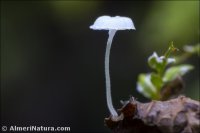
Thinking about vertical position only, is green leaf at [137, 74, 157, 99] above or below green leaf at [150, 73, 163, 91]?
below

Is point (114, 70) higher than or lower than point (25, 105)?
higher

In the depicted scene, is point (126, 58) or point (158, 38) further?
point (126, 58)

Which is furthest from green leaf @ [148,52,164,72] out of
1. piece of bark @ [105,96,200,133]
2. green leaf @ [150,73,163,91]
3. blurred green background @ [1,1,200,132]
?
blurred green background @ [1,1,200,132]

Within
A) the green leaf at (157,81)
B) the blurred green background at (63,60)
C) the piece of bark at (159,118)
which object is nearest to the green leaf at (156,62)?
the green leaf at (157,81)

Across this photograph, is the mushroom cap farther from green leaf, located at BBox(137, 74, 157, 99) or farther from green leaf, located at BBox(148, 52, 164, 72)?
green leaf, located at BBox(137, 74, 157, 99)

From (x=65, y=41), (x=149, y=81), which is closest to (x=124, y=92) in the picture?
(x=65, y=41)

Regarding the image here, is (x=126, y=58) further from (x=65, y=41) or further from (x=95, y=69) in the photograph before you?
(x=65, y=41)

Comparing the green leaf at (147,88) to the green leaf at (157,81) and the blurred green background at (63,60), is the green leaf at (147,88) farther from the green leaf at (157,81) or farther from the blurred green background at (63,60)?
the blurred green background at (63,60)
